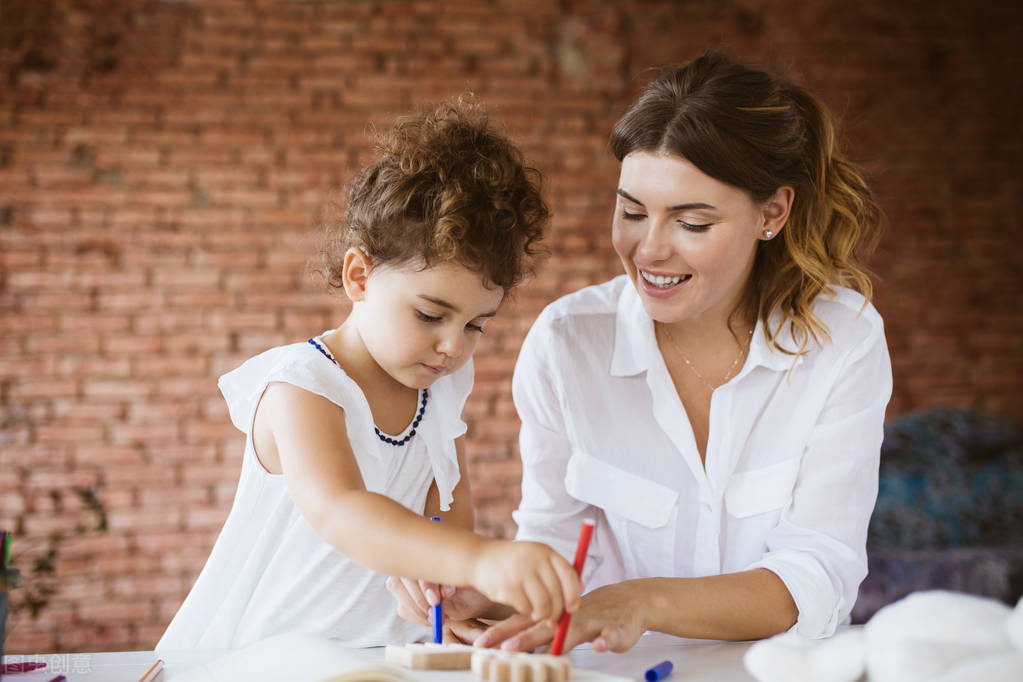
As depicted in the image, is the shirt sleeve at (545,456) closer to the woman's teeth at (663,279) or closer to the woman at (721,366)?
the woman at (721,366)

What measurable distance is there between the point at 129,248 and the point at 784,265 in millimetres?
2802

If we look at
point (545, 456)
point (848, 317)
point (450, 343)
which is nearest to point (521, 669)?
point (450, 343)

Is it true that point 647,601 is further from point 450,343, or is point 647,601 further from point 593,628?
point 450,343

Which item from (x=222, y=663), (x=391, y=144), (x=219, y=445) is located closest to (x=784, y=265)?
(x=391, y=144)

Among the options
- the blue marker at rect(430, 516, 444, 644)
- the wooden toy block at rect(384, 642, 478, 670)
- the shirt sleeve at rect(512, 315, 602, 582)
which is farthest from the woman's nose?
the wooden toy block at rect(384, 642, 478, 670)

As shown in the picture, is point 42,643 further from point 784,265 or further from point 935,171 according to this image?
point 935,171

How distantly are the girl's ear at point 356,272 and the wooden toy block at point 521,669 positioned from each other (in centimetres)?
60

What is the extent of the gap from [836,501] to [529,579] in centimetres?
69

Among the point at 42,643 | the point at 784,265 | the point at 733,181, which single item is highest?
the point at 733,181

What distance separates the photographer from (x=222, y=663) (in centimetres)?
90

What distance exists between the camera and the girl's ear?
4.06 ft

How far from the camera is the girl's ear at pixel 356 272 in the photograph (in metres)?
1.24

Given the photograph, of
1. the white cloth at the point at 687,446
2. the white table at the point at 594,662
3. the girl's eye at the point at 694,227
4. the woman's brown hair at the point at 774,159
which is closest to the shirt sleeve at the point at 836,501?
the white cloth at the point at 687,446

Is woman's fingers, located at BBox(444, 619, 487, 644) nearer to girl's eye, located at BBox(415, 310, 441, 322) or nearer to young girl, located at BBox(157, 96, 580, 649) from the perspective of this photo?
young girl, located at BBox(157, 96, 580, 649)
